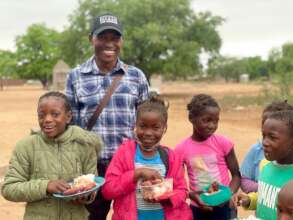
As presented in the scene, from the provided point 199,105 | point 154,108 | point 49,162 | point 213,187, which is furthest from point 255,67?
point 49,162

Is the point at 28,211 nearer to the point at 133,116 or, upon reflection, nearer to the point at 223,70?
the point at 133,116

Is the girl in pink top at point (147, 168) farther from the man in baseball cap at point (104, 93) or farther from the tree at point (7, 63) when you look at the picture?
the tree at point (7, 63)

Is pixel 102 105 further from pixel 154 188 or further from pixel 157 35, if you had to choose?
pixel 157 35

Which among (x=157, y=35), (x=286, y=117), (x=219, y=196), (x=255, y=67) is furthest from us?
(x=255, y=67)

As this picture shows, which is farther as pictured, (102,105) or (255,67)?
(255,67)

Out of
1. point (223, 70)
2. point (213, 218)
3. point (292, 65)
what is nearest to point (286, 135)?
point (213, 218)

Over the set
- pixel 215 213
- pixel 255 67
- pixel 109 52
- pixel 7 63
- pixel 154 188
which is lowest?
pixel 215 213

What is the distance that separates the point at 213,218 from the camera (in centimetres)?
349

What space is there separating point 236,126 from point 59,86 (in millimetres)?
24583

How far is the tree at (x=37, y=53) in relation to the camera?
62281 millimetres

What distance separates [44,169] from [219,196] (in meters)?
1.12

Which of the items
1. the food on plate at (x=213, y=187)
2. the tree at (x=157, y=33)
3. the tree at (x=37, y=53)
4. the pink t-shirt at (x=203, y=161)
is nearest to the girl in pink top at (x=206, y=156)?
the pink t-shirt at (x=203, y=161)

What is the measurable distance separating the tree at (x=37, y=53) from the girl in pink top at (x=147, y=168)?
195 feet

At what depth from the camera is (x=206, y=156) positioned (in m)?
3.44
